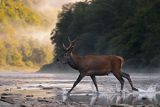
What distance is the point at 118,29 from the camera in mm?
88250

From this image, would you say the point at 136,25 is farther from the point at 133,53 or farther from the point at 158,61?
the point at 158,61

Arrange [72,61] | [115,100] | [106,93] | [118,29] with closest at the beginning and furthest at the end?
[115,100]
[106,93]
[72,61]
[118,29]

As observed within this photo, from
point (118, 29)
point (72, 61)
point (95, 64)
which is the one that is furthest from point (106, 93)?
point (118, 29)

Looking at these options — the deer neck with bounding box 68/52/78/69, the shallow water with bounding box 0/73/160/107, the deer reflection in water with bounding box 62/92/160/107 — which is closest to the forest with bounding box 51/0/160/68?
the shallow water with bounding box 0/73/160/107

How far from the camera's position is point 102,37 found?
92.1m

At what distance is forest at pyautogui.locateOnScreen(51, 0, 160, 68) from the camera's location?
70062 mm

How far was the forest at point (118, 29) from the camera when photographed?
7006 cm

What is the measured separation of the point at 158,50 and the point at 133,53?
28.0 feet

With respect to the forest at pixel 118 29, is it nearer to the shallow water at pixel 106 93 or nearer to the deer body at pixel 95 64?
the shallow water at pixel 106 93

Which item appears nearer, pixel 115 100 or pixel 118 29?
pixel 115 100

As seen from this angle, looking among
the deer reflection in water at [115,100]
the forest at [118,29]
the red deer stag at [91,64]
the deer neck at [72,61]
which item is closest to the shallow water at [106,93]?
the deer reflection in water at [115,100]

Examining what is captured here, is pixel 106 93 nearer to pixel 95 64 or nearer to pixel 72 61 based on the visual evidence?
pixel 95 64

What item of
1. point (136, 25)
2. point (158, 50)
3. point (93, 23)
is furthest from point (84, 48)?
point (158, 50)

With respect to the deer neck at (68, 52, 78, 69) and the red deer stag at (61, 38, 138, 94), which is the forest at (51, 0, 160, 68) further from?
the deer neck at (68, 52, 78, 69)
